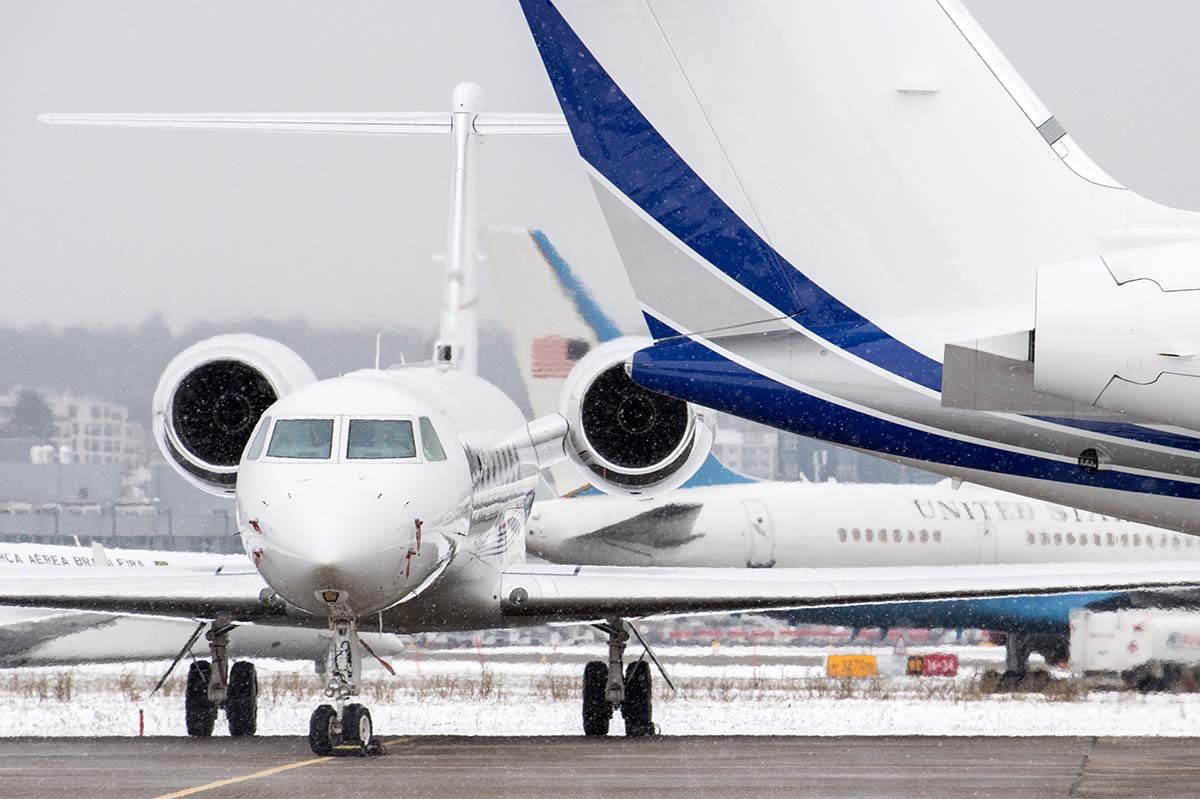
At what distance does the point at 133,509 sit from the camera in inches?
1454

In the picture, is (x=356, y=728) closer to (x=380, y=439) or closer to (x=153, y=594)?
(x=380, y=439)

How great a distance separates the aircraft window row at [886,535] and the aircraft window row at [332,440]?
1887 cm

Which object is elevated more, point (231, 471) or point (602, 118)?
point (602, 118)

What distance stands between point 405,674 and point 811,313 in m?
22.0

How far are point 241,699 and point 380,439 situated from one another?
4112mm

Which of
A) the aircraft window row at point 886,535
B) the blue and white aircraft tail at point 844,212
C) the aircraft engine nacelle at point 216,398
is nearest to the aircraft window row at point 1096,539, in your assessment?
the aircraft window row at point 886,535

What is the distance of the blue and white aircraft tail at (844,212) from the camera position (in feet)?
31.3

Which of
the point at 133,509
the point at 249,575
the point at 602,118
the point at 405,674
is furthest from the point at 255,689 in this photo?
the point at 133,509

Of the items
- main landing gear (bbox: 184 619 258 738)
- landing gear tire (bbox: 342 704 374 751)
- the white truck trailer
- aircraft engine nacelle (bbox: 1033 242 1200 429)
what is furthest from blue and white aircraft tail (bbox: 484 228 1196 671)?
aircraft engine nacelle (bbox: 1033 242 1200 429)

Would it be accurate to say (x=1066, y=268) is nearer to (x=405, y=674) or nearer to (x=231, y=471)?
(x=231, y=471)

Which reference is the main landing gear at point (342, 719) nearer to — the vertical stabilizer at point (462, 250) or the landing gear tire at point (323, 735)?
the landing gear tire at point (323, 735)

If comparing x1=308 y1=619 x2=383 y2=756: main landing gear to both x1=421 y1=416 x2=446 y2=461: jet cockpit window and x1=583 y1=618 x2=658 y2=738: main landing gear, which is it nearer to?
x1=421 y1=416 x2=446 y2=461: jet cockpit window

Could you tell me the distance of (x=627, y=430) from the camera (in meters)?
17.4

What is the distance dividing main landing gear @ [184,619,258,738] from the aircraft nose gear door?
16.4 metres
